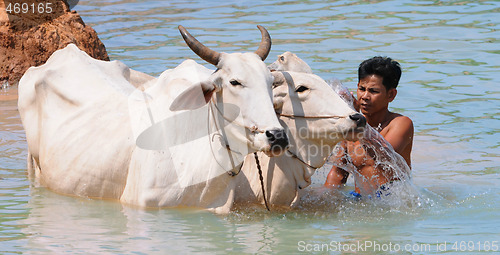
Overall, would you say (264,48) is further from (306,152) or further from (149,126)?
(149,126)

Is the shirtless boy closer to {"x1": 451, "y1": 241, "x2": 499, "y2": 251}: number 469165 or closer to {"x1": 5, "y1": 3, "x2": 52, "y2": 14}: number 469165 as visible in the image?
{"x1": 451, "y1": 241, "x2": 499, "y2": 251}: number 469165

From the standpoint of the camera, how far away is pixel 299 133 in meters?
5.80

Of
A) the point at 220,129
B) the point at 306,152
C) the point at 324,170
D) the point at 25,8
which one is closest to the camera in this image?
the point at 220,129

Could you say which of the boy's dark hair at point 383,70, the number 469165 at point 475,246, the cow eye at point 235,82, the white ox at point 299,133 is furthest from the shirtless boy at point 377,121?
the cow eye at point 235,82

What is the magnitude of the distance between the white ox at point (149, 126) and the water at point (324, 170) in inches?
6.5

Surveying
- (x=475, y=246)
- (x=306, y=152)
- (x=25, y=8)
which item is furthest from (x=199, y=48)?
(x=25, y=8)

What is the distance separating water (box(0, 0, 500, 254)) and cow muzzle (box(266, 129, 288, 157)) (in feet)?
2.14

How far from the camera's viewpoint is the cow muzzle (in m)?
5.08

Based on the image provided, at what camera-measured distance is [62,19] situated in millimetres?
10867

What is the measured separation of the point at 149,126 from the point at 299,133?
41.8 inches

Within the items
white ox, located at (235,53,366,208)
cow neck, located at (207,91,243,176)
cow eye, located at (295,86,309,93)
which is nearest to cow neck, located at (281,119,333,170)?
white ox, located at (235,53,366,208)

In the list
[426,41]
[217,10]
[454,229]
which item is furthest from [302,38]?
[454,229]

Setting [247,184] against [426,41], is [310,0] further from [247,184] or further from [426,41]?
[247,184]

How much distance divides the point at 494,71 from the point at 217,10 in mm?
5674
